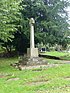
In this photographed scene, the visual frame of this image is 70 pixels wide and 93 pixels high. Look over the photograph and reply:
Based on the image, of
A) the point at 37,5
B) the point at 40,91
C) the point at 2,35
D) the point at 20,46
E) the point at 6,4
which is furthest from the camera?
the point at 20,46

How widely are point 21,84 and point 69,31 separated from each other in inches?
811

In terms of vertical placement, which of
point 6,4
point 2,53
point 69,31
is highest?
point 6,4

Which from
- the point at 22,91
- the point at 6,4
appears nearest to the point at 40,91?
the point at 22,91

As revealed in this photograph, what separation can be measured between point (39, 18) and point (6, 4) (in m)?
13.8

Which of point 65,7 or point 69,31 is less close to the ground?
point 65,7

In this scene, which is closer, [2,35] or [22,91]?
[22,91]

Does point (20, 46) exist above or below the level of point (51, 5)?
below

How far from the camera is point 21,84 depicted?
1166 cm

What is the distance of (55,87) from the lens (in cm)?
1020

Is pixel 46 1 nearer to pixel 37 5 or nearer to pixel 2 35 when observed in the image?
pixel 37 5

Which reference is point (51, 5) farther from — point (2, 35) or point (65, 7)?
point (2, 35)

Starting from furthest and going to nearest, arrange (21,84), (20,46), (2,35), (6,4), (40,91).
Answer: (20,46)
(2,35)
(6,4)
(21,84)
(40,91)

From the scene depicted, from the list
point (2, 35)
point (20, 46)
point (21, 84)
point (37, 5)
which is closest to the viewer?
point (21, 84)

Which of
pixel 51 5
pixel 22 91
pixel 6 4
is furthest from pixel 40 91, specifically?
pixel 51 5
